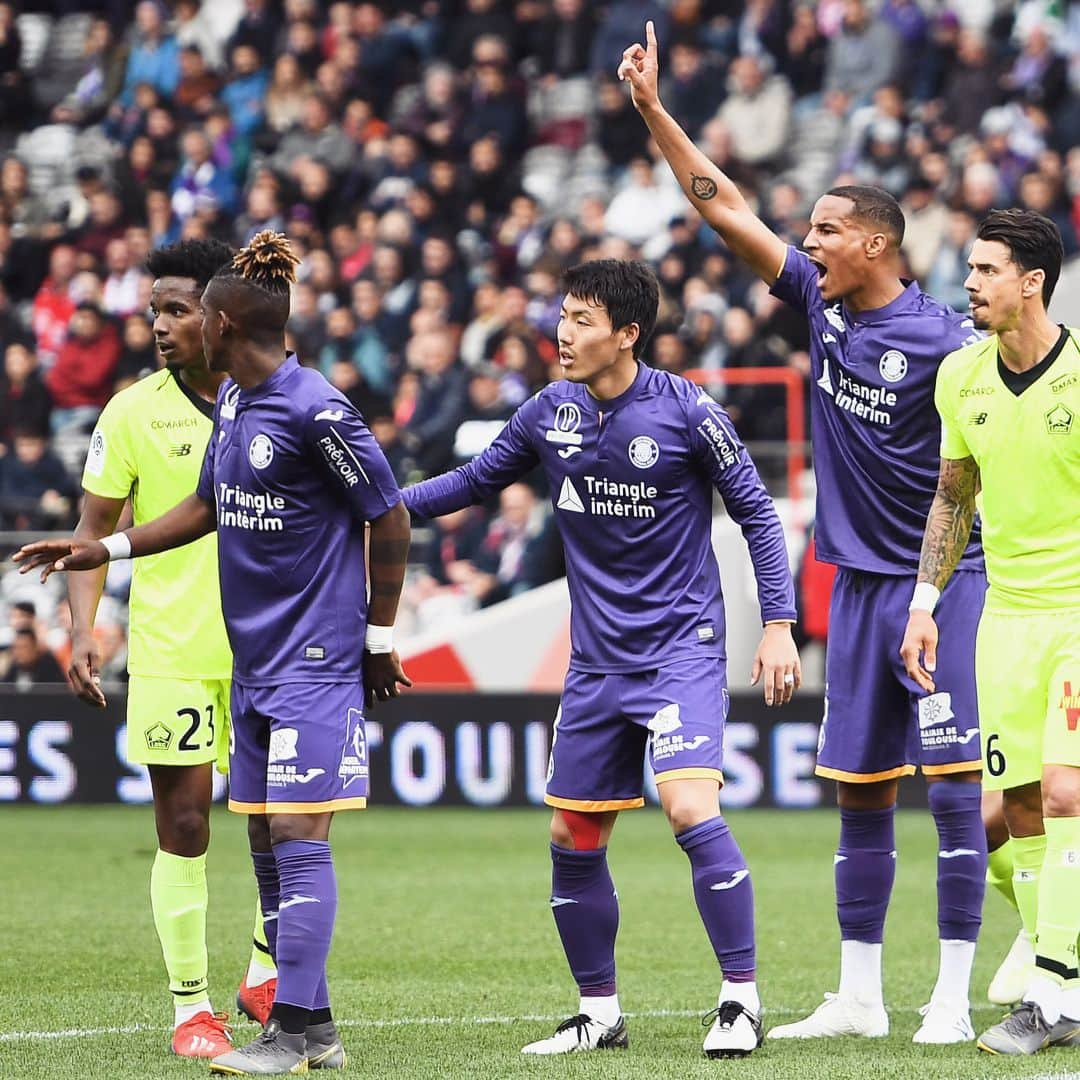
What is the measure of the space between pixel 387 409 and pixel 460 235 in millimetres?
3109

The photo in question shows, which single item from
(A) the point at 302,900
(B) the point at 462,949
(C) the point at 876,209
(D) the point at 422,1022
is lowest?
(B) the point at 462,949

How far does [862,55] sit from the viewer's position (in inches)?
719

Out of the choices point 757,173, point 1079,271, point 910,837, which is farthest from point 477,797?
point 757,173

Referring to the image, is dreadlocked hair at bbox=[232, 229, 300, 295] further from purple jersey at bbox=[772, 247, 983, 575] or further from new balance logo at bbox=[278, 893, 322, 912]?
purple jersey at bbox=[772, 247, 983, 575]

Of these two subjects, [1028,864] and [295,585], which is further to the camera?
[1028,864]

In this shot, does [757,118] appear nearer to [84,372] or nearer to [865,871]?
[84,372]

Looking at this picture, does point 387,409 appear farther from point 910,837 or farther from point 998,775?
point 998,775

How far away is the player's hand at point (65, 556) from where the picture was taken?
5.87 meters

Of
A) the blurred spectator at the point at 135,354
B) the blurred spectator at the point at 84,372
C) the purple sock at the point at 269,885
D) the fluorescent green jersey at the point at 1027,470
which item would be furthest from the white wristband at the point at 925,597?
the blurred spectator at the point at 84,372

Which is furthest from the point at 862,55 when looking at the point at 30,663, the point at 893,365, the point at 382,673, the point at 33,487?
the point at 382,673

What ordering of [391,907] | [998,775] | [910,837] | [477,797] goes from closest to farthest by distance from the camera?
[998,775]
[391,907]
[910,837]
[477,797]

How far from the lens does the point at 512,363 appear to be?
48.5ft

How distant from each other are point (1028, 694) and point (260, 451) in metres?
2.24

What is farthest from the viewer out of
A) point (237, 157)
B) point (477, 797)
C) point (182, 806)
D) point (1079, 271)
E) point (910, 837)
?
point (237, 157)
